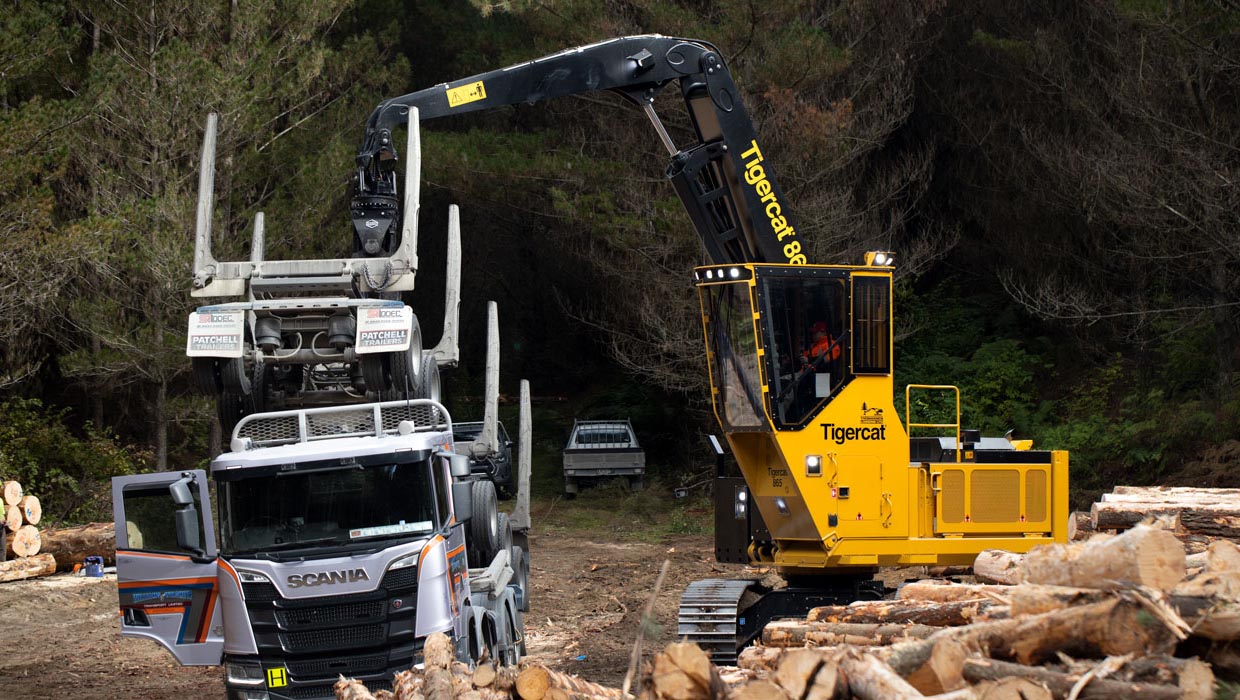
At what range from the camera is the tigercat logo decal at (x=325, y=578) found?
29.0 feet

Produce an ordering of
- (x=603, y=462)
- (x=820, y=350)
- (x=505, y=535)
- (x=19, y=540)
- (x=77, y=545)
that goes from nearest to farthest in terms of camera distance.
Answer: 1. (x=820, y=350)
2. (x=505, y=535)
3. (x=19, y=540)
4. (x=77, y=545)
5. (x=603, y=462)

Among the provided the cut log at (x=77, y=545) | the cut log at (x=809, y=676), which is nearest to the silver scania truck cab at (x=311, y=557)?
the cut log at (x=809, y=676)

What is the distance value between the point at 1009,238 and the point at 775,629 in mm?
19267

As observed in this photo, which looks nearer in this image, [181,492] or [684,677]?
[684,677]

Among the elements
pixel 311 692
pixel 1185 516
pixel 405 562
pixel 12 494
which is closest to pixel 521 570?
pixel 405 562

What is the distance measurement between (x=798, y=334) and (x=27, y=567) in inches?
496

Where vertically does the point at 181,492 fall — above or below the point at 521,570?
above

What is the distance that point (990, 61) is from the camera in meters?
26.0

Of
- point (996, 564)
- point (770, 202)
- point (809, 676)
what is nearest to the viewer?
point (809, 676)

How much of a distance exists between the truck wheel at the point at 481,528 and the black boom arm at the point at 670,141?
2419mm

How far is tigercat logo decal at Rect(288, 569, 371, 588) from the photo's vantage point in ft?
29.0

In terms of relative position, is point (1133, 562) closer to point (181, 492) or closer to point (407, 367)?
point (407, 367)

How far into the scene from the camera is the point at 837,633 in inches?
294

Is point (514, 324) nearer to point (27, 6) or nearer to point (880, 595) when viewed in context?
point (27, 6)
